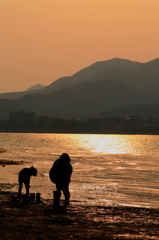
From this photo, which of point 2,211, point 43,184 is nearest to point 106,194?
point 43,184

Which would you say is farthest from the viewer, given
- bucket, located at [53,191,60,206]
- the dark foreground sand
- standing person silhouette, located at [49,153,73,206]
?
bucket, located at [53,191,60,206]

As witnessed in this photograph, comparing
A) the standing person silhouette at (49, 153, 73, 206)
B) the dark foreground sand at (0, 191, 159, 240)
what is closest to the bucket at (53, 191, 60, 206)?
the dark foreground sand at (0, 191, 159, 240)

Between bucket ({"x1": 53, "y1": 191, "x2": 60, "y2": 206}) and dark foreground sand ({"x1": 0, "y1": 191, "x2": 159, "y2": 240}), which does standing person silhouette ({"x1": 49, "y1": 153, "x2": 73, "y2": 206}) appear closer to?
bucket ({"x1": 53, "y1": 191, "x2": 60, "y2": 206})

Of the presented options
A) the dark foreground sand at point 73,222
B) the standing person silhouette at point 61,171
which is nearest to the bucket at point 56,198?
the dark foreground sand at point 73,222

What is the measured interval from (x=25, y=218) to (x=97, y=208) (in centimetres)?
537

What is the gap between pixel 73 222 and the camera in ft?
54.4

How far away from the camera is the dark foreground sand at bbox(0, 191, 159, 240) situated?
1417 centimetres

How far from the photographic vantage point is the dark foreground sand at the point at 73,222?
14172 millimetres

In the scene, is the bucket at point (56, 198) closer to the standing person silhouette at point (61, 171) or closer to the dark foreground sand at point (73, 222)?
the dark foreground sand at point (73, 222)

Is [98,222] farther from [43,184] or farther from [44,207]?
[43,184]

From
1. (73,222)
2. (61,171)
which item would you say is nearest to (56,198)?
(61,171)

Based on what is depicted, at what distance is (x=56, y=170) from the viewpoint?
20312mm

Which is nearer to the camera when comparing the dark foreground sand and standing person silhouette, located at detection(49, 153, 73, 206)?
the dark foreground sand

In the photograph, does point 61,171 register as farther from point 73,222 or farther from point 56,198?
point 73,222
